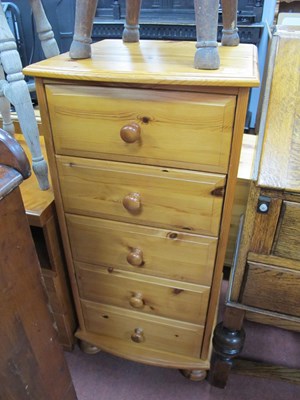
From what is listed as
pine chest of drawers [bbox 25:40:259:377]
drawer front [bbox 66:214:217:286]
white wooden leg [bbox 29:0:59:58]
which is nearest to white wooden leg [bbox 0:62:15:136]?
white wooden leg [bbox 29:0:59:58]

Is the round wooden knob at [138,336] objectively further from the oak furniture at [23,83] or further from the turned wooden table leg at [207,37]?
the turned wooden table leg at [207,37]

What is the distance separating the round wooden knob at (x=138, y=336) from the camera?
1.01 metres

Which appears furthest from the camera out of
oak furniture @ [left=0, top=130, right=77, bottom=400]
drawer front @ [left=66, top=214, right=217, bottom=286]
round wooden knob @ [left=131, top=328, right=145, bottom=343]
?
round wooden knob @ [left=131, top=328, right=145, bottom=343]

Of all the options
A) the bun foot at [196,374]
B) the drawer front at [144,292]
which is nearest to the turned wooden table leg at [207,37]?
the drawer front at [144,292]

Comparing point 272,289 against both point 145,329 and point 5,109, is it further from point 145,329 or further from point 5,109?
point 5,109

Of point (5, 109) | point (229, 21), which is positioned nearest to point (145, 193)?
point (229, 21)

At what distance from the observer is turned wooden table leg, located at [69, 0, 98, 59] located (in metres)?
0.68

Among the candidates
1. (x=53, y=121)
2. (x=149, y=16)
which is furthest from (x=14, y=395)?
(x=149, y=16)

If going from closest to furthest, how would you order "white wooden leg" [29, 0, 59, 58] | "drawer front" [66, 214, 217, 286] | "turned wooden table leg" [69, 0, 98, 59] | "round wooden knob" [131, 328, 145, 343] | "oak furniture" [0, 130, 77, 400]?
"oak furniture" [0, 130, 77, 400], "turned wooden table leg" [69, 0, 98, 59], "drawer front" [66, 214, 217, 286], "white wooden leg" [29, 0, 59, 58], "round wooden knob" [131, 328, 145, 343]

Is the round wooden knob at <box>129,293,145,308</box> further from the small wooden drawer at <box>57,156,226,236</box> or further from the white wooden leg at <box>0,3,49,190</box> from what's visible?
the white wooden leg at <box>0,3,49,190</box>

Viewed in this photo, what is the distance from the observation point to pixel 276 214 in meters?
0.63

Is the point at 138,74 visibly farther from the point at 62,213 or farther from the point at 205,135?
the point at 62,213

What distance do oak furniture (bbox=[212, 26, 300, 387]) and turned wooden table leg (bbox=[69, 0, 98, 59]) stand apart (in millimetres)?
390

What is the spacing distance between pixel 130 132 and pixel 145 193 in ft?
0.49
